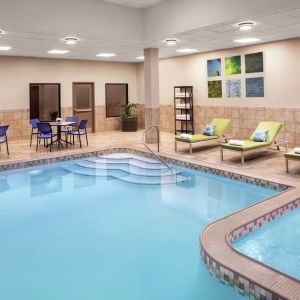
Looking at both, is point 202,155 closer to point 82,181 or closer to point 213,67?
point 82,181

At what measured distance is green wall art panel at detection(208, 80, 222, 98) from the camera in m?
11.8

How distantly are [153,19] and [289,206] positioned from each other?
6.09 metres

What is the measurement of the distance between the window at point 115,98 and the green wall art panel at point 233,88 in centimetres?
551

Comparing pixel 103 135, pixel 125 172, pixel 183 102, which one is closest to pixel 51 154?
pixel 125 172

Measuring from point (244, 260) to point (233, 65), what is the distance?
348 inches

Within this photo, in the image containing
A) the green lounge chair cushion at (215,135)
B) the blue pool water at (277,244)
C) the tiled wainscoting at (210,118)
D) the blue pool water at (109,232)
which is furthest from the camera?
the tiled wainscoting at (210,118)

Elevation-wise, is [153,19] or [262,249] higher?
[153,19]

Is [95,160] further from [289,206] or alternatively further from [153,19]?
[289,206]

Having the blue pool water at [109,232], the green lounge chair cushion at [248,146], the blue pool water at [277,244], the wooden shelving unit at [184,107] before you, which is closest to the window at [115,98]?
the wooden shelving unit at [184,107]

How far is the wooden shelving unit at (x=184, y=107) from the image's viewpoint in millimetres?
12757

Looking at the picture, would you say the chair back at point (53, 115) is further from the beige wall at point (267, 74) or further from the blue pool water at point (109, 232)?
the blue pool water at point (109, 232)

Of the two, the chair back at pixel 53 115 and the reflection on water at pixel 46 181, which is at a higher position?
the chair back at pixel 53 115

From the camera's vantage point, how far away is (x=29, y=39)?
881cm

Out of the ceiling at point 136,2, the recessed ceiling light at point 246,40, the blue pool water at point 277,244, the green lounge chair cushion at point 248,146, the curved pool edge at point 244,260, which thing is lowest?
the blue pool water at point 277,244
